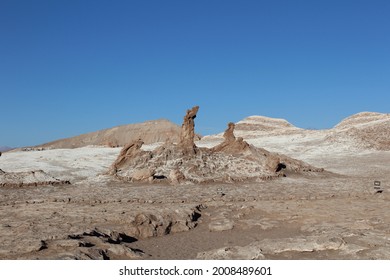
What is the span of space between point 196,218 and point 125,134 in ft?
248

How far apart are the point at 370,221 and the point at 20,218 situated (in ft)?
31.8

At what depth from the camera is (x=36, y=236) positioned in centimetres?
970

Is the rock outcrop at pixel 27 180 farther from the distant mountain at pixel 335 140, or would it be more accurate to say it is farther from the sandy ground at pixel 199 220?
the distant mountain at pixel 335 140

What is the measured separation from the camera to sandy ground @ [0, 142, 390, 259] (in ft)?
29.4

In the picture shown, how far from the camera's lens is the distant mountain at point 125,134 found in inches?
3226

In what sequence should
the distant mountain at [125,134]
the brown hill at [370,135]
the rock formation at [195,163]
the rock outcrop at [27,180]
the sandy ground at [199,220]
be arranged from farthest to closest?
the distant mountain at [125,134] < the brown hill at [370,135] < the rock formation at [195,163] < the rock outcrop at [27,180] < the sandy ground at [199,220]

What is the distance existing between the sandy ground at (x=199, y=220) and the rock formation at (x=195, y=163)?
108cm

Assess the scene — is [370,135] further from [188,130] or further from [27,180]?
[27,180]

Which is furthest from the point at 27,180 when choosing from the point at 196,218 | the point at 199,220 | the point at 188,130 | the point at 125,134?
the point at 125,134

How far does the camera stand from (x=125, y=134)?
8731cm

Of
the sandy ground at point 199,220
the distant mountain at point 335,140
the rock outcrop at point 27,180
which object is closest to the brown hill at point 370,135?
the distant mountain at point 335,140

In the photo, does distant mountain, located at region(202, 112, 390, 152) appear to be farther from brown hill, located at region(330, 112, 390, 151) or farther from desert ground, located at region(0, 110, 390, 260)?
desert ground, located at region(0, 110, 390, 260)

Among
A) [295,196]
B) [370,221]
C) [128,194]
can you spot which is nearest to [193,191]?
[128,194]
